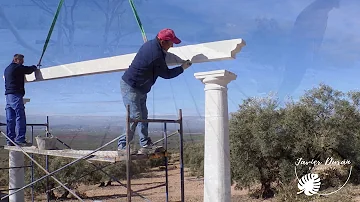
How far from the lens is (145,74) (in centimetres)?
495

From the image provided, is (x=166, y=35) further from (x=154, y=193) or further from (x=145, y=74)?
(x=154, y=193)

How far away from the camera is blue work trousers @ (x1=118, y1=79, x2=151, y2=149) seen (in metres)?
5.06

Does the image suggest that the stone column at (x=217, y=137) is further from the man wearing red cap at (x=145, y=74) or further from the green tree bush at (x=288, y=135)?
the green tree bush at (x=288, y=135)

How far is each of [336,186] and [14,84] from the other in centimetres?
1196

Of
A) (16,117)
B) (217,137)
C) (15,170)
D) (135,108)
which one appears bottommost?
(15,170)

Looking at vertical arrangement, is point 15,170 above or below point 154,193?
above

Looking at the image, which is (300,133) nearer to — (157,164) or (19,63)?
(19,63)

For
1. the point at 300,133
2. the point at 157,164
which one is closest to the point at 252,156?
the point at 300,133

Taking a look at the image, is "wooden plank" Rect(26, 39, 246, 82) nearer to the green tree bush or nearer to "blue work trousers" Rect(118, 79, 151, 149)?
"blue work trousers" Rect(118, 79, 151, 149)

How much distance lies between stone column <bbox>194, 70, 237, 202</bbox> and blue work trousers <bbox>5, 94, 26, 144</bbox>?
13.3 feet

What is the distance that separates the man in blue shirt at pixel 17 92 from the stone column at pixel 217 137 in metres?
4.03

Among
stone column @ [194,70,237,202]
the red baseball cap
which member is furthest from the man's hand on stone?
the red baseball cap

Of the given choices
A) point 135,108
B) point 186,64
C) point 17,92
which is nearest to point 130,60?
point 135,108

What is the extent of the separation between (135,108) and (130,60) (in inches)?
37.2
